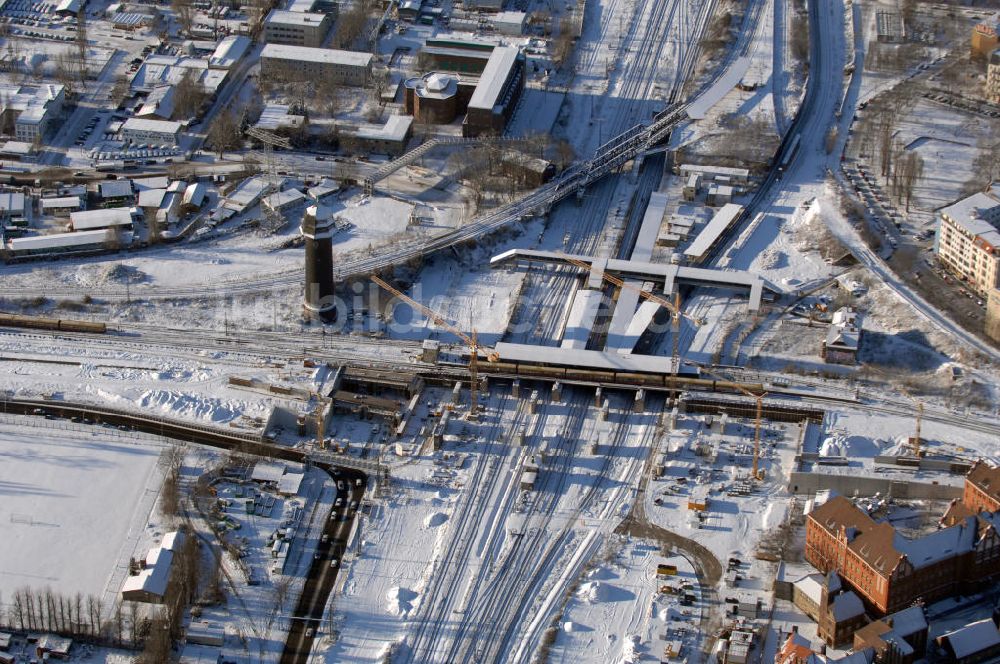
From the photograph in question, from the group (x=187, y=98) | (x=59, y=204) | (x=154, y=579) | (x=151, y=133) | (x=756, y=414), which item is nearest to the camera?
(x=154, y=579)

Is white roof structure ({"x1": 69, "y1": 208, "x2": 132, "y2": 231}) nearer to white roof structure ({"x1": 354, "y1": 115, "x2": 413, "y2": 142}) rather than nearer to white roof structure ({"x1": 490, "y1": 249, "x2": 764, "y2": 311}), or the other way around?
white roof structure ({"x1": 354, "y1": 115, "x2": 413, "y2": 142})

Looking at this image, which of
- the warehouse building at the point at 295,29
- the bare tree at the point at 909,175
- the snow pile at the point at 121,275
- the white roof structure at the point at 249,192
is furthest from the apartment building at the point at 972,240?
the warehouse building at the point at 295,29

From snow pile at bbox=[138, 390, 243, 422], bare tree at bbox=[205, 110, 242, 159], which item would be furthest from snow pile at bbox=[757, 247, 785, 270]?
bare tree at bbox=[205, 110, 242, 159]

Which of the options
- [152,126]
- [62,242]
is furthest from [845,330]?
[152,126]

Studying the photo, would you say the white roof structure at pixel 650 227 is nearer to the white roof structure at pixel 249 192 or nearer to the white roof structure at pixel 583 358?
the white roof structure at pixel 583 358

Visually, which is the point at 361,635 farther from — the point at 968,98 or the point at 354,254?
the point at 968,98

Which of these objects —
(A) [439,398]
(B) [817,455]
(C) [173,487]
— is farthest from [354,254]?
(B) [817,455]

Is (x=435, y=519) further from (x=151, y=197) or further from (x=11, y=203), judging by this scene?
(x=11, y=203)
